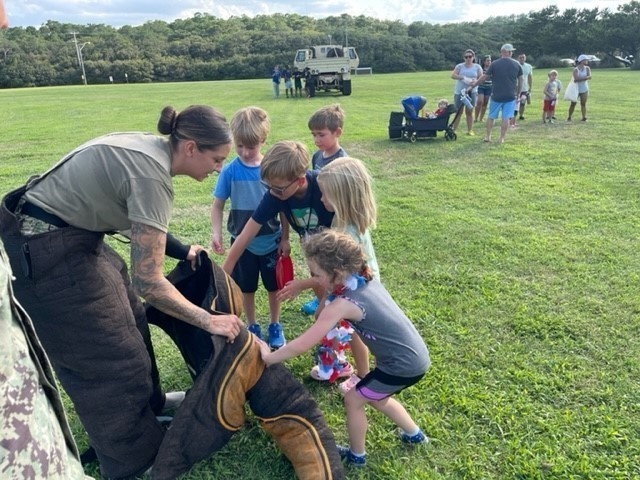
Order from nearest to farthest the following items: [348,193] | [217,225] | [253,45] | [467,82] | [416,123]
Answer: [348,193]
[217,225]
[416,123]
[467,82]
[253,45]

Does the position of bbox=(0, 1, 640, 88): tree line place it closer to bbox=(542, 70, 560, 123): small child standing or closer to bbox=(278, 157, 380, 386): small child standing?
bbox=(542, 70, 560, 123): small child standing

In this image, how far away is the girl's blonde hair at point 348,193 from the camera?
2.60m

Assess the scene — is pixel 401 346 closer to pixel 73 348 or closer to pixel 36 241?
pixel 73 348

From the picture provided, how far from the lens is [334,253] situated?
87.8 inches

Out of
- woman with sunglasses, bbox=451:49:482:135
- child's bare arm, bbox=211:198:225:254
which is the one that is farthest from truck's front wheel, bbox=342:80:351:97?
child's bare arm, bbox=211:198:225:254

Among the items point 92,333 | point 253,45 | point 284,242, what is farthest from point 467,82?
point 253,45

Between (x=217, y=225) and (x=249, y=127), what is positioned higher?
(x=249, y=127)

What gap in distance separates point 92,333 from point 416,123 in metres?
8.81

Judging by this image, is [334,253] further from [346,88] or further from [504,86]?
[346,88]

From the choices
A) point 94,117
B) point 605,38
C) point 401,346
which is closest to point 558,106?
point 94,117

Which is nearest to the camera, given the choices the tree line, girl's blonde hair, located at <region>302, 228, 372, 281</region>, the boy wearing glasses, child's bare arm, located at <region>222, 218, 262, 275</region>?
girl's blonde hair, located at <region>302, 228, 372, 281</region>

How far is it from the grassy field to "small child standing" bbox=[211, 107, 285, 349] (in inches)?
19.8

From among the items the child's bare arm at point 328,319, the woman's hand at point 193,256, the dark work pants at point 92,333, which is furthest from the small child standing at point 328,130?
the dark work pants at point 92,333

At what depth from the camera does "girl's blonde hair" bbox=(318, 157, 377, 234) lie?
2.60 meters
